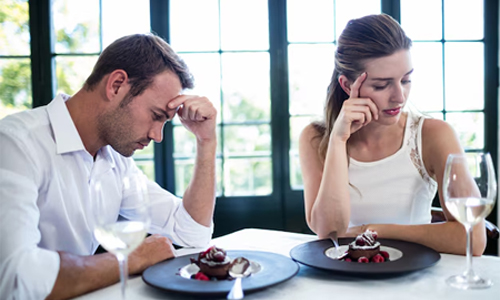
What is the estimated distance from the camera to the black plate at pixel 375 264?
3.39 feet

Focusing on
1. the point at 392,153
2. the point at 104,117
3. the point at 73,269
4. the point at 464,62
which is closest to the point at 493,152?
the point at 464,62

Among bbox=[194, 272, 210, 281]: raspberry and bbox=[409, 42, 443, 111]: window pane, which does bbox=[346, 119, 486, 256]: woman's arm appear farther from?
bbox=[409, 42, 443, 111]: window pane

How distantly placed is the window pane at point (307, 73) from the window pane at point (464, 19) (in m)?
0.85

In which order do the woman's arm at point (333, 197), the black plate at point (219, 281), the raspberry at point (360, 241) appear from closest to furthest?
1. the black plate at point (219, 281)
2. the raspberry at point (360, 241)
3. the woman's arm at point (333, 197)

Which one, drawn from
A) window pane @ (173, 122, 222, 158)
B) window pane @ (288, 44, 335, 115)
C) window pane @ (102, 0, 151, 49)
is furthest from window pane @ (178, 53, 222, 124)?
window pane @ (288, 44, 335, 115)

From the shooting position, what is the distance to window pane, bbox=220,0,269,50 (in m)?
3.33

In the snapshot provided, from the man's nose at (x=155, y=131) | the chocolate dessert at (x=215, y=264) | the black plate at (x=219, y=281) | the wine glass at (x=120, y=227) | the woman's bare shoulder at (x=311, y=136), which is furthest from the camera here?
the woman's bare shoulder at (x=311, y=136)

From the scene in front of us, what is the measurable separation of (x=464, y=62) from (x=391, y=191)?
2.00 meters

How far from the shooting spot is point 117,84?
57.5 inches

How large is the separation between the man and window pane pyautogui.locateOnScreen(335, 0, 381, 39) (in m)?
1.99

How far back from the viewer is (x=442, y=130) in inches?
67.8

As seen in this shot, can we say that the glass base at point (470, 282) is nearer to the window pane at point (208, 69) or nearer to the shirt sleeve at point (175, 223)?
the shirt sleeve at point (175, 223)

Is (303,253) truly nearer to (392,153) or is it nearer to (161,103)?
(161,103)

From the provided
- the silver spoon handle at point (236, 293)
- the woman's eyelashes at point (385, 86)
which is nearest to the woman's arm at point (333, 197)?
the woman's eyelashes at point (385, 86)
